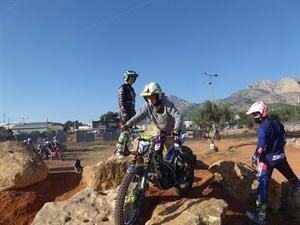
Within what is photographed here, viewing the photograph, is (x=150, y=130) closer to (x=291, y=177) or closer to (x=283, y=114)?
(x=291, y=177)

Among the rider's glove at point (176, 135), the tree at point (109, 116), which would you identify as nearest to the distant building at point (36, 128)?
Answer: the tree at point (109, 116)

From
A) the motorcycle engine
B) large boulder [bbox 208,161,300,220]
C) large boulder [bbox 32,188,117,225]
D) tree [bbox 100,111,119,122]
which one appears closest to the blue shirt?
large boulder [bbox 208,161,300,220]

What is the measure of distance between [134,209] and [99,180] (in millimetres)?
1655

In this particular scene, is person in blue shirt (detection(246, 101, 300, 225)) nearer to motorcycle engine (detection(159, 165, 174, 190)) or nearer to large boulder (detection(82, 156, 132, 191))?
motorcycle engine (detection(159, 165, 174, 190))

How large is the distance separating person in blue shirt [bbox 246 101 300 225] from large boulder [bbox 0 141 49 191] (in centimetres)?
439

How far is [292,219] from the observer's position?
6863 millimetres

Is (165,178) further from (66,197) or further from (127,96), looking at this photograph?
(127,96)

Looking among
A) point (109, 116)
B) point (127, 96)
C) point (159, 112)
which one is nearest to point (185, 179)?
point (159, 112)

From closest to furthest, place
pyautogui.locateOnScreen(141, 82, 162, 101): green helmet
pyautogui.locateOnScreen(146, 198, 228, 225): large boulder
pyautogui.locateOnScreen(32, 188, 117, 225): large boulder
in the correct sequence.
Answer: pyautogui.locateOnScreen(146, 198, 228, 225): large boulder, pyautogui.locateOnScreen(32, 188, 117, 225): large boulder, pyautogui.locateOnScreen(141, 82, 162, 101): green helmet

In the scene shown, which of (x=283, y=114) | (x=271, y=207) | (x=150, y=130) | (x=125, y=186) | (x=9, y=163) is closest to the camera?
(x=125, y=186)

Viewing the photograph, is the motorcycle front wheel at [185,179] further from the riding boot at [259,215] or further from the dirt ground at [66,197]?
the riding boot at [259,215]

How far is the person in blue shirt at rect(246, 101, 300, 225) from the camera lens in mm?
5883

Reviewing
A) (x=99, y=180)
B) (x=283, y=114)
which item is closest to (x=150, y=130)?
(x=99, y=180)

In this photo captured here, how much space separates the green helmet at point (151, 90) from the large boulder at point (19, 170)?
3194 mm
